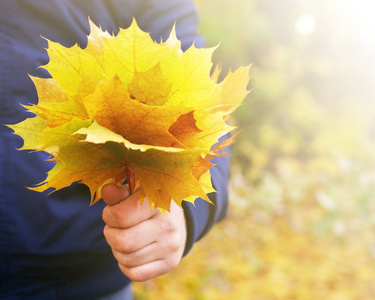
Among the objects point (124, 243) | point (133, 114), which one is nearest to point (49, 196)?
point (124, 243)

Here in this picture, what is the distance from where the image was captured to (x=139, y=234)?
1.83 ft

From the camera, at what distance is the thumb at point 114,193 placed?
520 mm

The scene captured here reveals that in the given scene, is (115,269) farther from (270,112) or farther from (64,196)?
(270,112)

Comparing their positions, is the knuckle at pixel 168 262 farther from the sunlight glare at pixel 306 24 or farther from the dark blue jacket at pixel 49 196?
the sunlight glare at pixel 306 24

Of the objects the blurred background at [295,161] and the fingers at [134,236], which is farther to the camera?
the blurred background at [295,161]

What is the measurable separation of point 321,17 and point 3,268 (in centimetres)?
451

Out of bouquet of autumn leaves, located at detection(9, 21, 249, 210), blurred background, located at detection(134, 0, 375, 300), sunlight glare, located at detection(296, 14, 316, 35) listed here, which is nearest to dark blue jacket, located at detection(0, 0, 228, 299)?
bouquet of autumn leaves, located at detection(9, 21, 249, 210)

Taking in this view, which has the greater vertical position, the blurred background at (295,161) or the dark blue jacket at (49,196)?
the dark blue jacket at (49,196)

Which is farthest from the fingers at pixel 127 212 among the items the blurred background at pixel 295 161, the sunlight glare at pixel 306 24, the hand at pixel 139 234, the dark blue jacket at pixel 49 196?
the sunlight glare at pixel 306 24

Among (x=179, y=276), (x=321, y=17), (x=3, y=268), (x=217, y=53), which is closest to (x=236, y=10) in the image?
(x=217, y=53)

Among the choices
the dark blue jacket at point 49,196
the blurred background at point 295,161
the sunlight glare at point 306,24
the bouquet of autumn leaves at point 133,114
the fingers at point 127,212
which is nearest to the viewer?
the bouquet of autumn leaves at point 133,114

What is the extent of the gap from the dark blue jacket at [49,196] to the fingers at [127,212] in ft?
0.56

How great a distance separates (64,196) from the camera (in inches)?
31.4

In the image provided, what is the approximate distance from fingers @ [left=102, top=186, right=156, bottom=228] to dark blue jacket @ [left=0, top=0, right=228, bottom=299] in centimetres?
17
